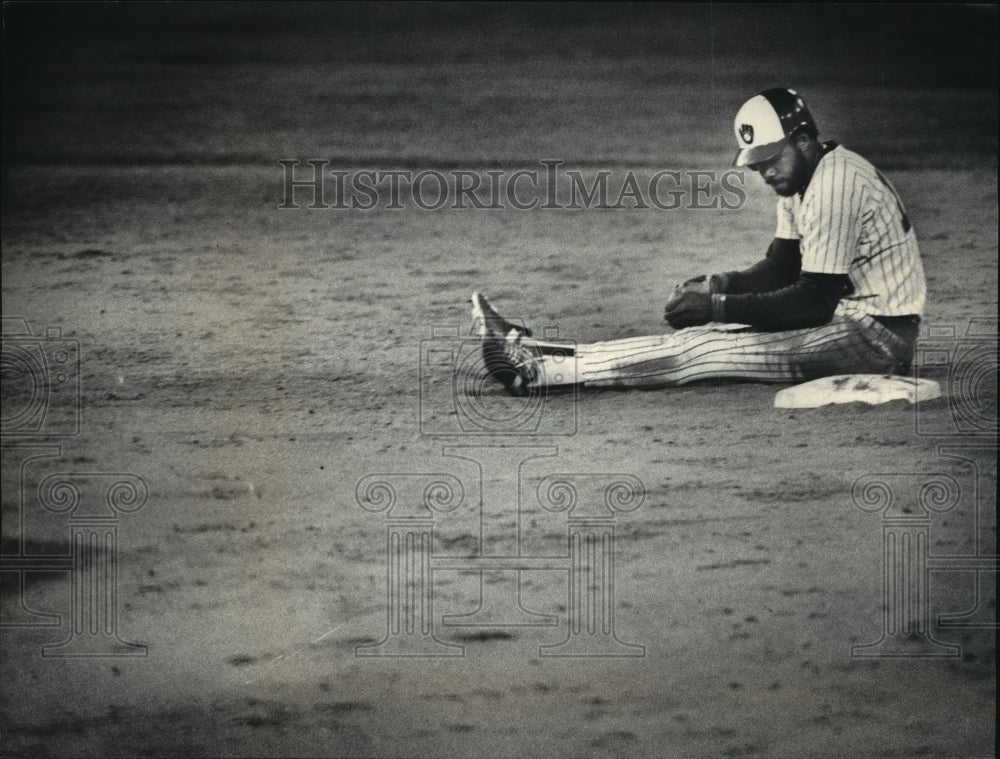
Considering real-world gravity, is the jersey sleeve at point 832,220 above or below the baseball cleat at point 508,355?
above

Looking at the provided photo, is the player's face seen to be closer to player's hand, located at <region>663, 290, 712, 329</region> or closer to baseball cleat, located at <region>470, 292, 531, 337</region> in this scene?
player's hand, located at <region>663, 290, 712, 329</region>

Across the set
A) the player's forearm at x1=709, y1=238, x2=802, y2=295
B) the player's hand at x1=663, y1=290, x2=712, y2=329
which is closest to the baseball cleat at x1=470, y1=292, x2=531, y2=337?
the player's hand at x1=663, y1=290, x2=712, y2=329

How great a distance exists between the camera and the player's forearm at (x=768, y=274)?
3176 millimetres

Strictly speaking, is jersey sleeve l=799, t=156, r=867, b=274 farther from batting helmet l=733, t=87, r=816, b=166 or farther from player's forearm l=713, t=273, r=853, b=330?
batting helmet l=733, t=87, r=816, b=166

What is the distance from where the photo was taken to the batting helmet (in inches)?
125

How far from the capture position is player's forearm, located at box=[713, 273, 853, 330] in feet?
10.3

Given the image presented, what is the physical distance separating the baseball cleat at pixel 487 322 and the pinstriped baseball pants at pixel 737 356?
0.17 meters

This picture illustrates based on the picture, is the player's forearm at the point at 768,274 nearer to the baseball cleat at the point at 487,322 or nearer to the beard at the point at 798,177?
the beard at the point at 798,177

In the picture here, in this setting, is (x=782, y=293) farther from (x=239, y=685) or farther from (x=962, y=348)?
(x=239, y=685)

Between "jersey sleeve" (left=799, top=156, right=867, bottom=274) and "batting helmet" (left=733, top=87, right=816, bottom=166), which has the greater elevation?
"batting helmet" (left=733, top=87, right=816, bottom=166)

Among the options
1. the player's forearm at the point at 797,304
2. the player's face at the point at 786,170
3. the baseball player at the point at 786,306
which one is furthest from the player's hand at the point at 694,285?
the player's face at the point at 786,170

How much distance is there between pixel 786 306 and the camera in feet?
10.3

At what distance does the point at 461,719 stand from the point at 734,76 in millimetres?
2491

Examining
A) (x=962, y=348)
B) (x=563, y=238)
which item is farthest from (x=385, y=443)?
(x=962, y=348)
